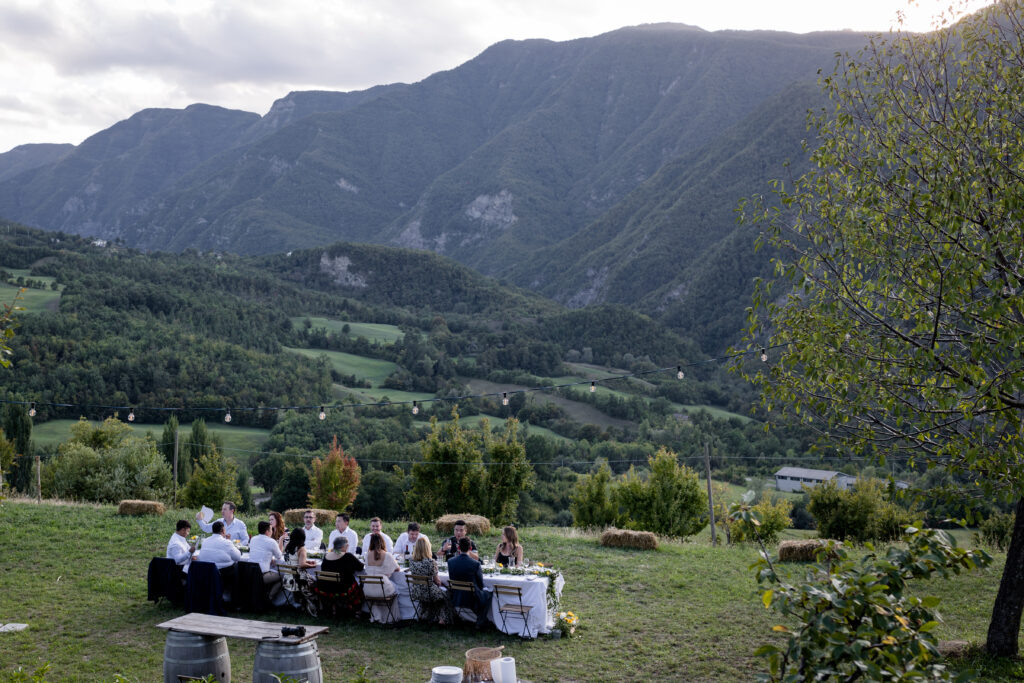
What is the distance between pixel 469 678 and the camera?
5582 mm

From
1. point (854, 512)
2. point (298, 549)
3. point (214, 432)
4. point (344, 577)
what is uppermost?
point (214, 432)

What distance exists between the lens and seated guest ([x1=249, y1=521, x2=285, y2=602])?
1054 centimetres

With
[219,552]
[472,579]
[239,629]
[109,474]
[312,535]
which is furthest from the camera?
[109,474]

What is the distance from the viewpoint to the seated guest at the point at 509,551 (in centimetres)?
1081

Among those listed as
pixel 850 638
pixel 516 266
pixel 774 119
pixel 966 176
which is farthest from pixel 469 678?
pixel 516 266

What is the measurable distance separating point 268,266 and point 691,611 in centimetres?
12638

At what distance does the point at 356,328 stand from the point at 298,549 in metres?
94.4

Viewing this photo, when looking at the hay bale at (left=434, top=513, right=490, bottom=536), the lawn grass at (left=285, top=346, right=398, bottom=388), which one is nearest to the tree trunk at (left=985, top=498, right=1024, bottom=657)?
the hay bale at (left=434, top=513, right=490, bottom=536)

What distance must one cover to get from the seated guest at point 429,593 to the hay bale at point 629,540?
6.38 metres

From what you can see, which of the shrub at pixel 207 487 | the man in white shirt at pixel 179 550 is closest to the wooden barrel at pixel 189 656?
the man in white shirt at pixel 179 550

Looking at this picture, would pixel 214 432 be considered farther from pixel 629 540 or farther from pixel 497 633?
pixel 497 633

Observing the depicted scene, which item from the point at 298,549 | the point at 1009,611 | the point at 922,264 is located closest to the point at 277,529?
the point at 298,549

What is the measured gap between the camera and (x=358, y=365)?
85062 mm

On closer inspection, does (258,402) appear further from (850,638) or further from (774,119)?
(774,119)
